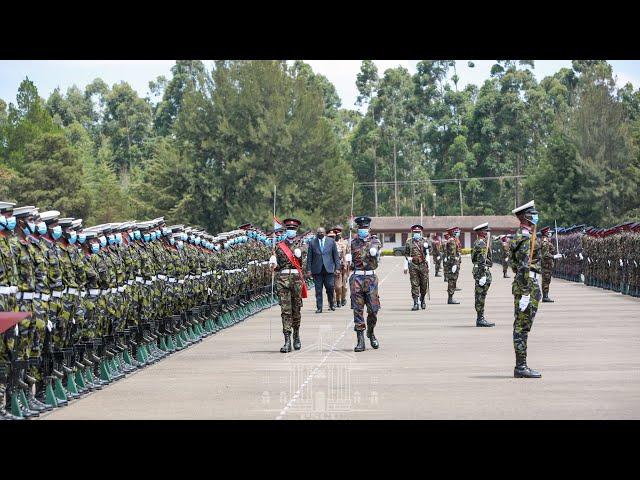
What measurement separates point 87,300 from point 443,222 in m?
122

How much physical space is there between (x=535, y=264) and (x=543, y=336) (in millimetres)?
7392

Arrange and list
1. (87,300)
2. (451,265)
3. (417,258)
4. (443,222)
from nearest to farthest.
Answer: (87,300)
(417,258)
(451,265)
(443,222)

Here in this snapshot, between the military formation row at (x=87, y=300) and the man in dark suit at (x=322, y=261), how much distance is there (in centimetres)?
780

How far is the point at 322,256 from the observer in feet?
111

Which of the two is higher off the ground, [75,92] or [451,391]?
[75,92]

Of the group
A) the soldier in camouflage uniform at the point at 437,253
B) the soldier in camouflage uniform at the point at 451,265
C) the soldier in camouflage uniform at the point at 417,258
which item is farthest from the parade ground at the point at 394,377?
the soldier in camouflage uniform at the point at 437,253

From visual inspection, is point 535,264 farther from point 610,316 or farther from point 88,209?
point 88,209

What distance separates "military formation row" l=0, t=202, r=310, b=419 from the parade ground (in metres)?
0.39

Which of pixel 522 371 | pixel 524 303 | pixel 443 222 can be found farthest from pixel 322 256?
pixel 443 222

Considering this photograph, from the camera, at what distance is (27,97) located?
11606cm

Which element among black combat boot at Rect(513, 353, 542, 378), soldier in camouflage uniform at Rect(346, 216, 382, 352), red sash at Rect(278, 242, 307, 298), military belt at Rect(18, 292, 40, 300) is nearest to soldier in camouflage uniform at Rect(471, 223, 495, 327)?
soldier in camouflage uniform at Rect(346, 216, 382, 352)

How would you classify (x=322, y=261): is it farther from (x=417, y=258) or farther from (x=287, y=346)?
(x=287, y=346)

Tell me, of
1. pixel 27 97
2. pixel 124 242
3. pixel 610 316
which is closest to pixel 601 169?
pixel 27 97

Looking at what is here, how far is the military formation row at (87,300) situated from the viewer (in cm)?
1394
